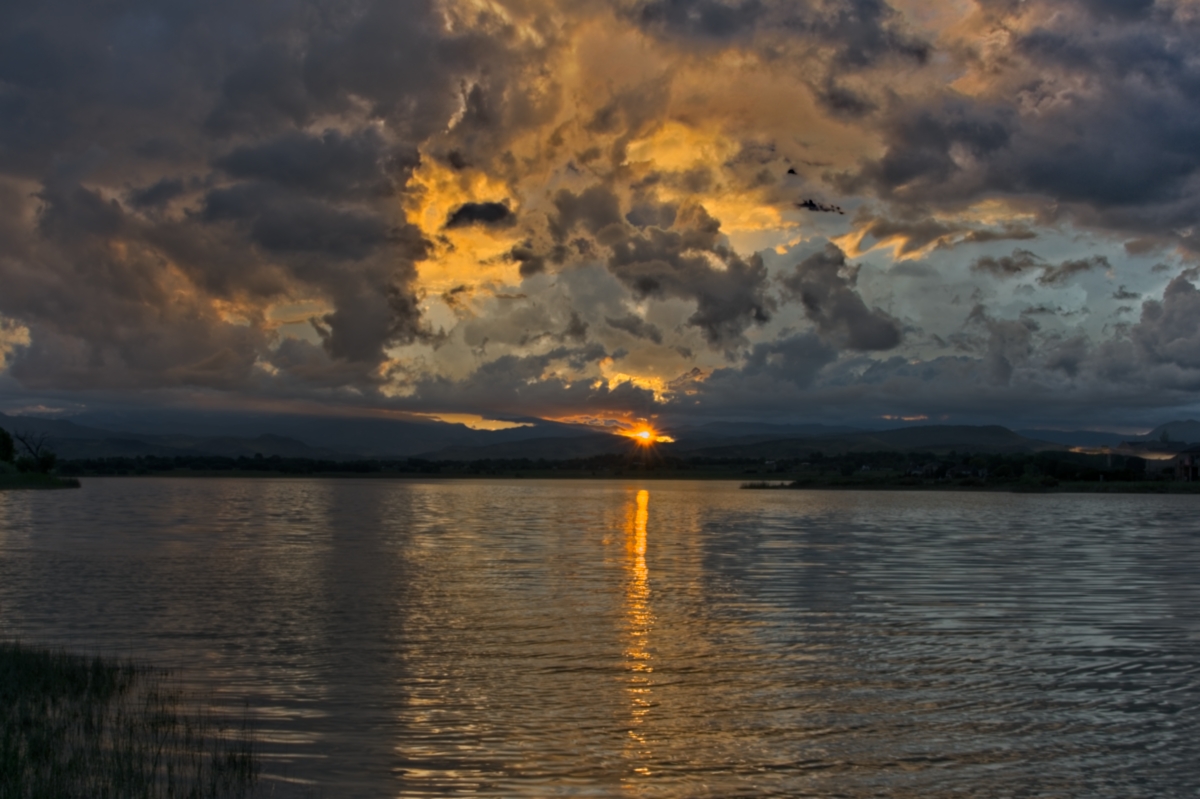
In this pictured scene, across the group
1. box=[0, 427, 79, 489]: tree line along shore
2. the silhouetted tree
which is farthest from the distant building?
the silhouetted tree

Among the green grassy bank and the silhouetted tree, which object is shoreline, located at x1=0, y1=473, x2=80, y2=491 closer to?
the green grassy bank

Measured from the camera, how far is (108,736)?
1783 centimetres

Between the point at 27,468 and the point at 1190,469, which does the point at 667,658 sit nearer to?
the point at 27,468

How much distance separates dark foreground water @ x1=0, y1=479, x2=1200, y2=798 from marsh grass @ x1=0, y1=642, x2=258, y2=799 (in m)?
0.96

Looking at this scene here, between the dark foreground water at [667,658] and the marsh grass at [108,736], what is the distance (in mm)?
963

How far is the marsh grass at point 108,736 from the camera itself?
1467cm

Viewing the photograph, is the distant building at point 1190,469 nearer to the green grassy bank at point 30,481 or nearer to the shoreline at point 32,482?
the shoreline at point 32,482

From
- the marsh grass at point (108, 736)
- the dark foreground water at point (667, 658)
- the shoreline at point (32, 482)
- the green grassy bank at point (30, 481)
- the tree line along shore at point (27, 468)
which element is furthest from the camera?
the tree line along shore at point (27, 468)

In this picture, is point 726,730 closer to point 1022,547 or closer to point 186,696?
point 186,696

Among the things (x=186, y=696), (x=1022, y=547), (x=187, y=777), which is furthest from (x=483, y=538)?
(x=187, y=777)

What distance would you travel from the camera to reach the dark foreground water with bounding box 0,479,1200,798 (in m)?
16.2

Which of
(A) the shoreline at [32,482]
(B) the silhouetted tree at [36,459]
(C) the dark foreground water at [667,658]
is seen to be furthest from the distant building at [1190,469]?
(B) the silhouetted tree at [36,459]

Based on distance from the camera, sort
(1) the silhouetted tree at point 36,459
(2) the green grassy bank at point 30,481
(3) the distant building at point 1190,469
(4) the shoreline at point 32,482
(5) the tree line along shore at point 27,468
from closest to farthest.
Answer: (4) the shoreline at point 32,482, (2) the green grassy bank at point 30,481, (5) the tree line along shore at point 27,468, (1) the silhouetted tree at point 36,459, (3) the distant building at point 1190,469

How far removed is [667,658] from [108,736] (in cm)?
1337
